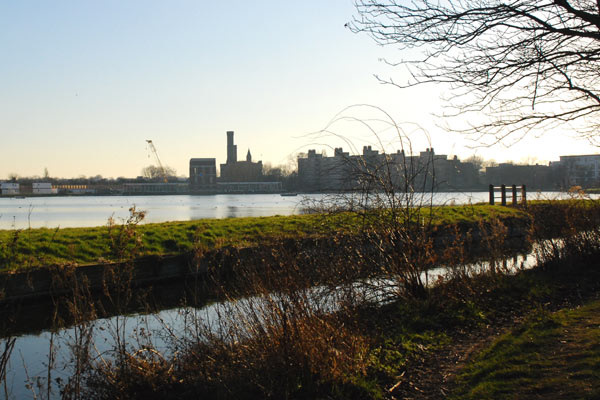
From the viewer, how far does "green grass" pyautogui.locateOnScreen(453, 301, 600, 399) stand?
13.1 feet

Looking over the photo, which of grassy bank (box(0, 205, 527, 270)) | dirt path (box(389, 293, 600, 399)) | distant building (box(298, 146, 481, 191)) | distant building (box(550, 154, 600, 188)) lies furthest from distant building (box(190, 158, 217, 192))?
dirt path (box(389, 293, 600, 399))

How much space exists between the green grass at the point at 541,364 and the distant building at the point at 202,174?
135m

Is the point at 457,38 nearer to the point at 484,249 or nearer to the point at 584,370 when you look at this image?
the point at 584,370

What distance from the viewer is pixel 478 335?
6.05 meters

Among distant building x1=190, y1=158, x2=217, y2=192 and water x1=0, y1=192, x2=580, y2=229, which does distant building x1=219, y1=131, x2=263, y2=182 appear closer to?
distant building x1=190, y1=158, x2=217, y2=192

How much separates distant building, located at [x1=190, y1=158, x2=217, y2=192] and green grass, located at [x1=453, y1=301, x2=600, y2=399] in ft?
443

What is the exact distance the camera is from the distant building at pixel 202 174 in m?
139

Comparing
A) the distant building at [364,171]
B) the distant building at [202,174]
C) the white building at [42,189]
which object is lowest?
the distant building at [364,171]

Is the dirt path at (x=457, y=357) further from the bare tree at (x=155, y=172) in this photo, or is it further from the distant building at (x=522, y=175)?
the bare tree at (x=155, y=172)

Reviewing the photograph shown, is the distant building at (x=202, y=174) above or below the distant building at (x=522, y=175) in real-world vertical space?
above

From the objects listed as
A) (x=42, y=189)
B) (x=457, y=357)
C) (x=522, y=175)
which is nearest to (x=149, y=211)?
(x=457, y=357)

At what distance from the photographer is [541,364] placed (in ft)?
15.0

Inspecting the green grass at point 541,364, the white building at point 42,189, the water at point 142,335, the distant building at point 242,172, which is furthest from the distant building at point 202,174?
the green grass at point 541,364

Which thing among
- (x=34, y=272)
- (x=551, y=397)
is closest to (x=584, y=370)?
(x=551, y=397)
